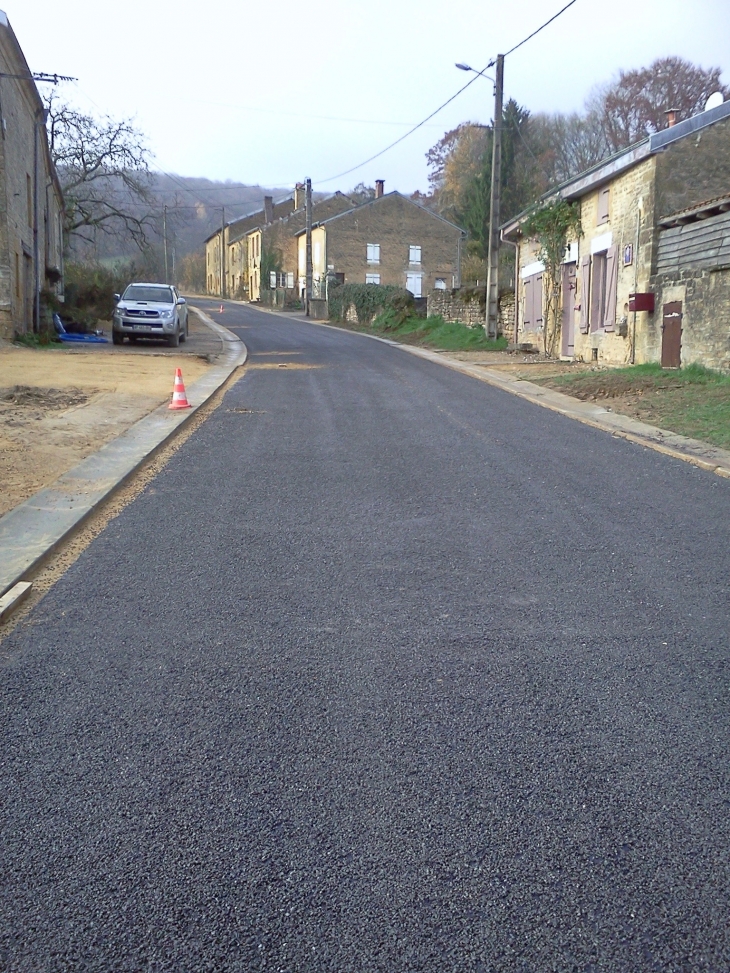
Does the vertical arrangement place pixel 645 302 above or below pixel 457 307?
below

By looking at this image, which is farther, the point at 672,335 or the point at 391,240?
the point at 391,240

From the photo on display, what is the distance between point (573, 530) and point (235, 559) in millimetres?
2393

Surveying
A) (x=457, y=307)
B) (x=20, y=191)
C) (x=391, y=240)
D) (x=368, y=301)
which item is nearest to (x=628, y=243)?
(x=457, y=307)

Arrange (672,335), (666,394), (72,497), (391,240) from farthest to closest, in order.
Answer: (391,240)
(672,335)
(666,394)
(72,497)

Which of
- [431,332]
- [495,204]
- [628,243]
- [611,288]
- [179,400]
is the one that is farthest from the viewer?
[431,332]

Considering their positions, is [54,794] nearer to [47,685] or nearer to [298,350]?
[47,685]

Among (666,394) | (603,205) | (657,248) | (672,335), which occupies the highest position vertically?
(603,205)

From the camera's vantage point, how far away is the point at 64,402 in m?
11.8

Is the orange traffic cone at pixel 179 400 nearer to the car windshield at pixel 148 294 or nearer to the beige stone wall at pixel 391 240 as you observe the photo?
the car windshield at pixel 148 294

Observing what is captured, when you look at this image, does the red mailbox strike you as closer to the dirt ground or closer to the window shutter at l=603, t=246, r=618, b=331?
the window shutter at l=603, t=246, r=618, b=331

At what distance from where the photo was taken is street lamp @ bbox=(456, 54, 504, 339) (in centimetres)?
2320

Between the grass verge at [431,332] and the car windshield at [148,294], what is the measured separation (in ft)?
28.0

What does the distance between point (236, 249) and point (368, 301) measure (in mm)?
50638

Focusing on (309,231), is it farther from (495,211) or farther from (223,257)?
(223,257)
